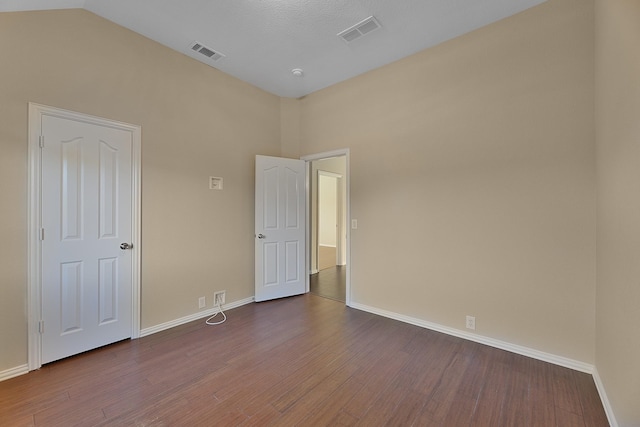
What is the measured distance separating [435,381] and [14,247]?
338 centimetres

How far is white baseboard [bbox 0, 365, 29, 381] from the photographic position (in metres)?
1.96

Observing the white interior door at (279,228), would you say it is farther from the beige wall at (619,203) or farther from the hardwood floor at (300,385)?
the beige wall at (619,203)

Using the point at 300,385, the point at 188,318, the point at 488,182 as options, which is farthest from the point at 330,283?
the point at 488,182

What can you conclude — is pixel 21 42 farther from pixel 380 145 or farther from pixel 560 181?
pixel 560 181

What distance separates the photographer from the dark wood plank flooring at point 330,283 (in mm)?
4036

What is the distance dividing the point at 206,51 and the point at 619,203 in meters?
3.79

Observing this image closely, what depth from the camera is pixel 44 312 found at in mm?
2139

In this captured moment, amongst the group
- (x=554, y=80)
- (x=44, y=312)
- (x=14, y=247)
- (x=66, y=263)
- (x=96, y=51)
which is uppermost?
(x=96, y=51)

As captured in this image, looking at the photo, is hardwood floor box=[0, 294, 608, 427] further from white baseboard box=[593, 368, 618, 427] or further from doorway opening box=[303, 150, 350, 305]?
doorway opening box=[303, 150, 350, 305]

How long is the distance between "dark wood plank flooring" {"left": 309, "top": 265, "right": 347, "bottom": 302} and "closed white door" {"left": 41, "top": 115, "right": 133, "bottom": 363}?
97.6 inches

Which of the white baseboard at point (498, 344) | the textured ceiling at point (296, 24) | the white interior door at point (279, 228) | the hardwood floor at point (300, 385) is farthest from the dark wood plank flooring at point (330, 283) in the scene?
the textured ceiling at point (296, 24)

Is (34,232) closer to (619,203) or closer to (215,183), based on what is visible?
(215,183)

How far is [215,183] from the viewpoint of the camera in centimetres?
331

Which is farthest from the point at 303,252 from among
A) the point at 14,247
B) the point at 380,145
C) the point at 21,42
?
the point at 21,42
